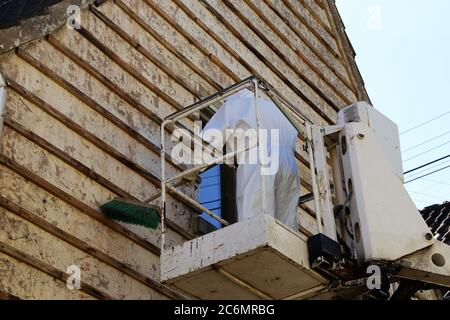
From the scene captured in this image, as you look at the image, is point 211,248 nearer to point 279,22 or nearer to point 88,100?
point 88,100

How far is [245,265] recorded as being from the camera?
6266 millimetres

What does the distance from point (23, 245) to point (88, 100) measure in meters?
1.59

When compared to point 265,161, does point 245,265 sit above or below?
below

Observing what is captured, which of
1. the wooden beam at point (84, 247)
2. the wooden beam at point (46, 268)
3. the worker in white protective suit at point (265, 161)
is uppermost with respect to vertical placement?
the worker in white protective suit at point (265, 161)

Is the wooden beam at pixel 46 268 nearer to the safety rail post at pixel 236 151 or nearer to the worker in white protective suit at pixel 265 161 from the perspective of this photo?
the safety rail post at pixel 236 151

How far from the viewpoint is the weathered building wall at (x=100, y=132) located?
6211mm

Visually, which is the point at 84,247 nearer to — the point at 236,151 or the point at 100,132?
the point at 100,132

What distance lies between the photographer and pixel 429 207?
1548 centimetres

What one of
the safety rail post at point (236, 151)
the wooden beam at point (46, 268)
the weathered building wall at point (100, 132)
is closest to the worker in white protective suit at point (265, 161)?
the safety rail post at point (236, 151)

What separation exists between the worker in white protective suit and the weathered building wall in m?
0.76

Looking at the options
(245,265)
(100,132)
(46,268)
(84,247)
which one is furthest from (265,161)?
(46,268)

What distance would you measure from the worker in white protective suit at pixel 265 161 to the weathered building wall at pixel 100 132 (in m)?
0.76

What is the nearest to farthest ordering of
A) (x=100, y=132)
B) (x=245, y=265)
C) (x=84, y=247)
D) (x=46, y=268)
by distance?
Answer: (x=46, y=268), (x=245, y=265), (x=84, y=247), (x=100, y=132)

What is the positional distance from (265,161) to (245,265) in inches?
36.0
